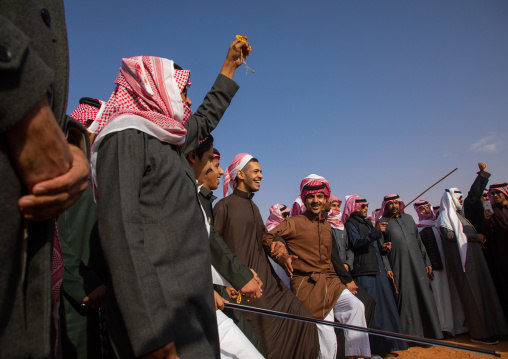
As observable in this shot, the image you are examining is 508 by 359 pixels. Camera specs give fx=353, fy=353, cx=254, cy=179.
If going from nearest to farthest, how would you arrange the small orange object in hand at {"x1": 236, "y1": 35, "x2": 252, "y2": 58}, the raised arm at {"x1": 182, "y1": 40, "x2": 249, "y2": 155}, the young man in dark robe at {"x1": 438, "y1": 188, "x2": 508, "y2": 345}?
the raised arm at {"x1": 182, "y1": 40, "x2": 249, "y2": 155}
the small orange object in hand at {"x1": 236, "y1": 35, "x2": 252, "y2": 58}
the young man in dark robe at {"x1": 438, "y1": 188, "x2": 508, "y2": 345}

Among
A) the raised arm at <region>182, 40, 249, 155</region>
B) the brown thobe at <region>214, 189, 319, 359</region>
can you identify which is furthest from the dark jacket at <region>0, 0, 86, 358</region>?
the brown thobe at <region>214, 189, 319, 359</region>

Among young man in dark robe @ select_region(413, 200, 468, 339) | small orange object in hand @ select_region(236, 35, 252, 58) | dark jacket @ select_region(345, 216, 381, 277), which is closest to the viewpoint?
small orange object in hand @ select_region(236, 35, 252, 58)

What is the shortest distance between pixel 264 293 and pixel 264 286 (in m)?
0.08

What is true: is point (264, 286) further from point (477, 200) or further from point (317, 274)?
point (477, 200)

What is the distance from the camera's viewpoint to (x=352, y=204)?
24.1ft

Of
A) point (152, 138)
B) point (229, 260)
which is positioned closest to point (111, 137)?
point (152, 138)

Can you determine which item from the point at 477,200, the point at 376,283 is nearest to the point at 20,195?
the point at 376,283

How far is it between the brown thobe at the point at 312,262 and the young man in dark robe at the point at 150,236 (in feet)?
8.63

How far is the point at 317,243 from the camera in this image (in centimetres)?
484

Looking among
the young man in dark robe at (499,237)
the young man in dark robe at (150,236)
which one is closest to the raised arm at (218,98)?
the young man in dark robe at (150,236)

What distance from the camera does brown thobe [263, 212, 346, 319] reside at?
440 cm

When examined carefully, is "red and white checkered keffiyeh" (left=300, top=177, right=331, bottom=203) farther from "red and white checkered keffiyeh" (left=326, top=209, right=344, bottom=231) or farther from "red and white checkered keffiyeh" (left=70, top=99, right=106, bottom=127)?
"red and white checkered keffiyeh" (left=70, top=99, right=106, bottom=127)

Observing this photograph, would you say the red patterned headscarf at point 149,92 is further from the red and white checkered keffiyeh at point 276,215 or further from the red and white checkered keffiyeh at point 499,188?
the red and white checkered keffiyeh at point 499,188

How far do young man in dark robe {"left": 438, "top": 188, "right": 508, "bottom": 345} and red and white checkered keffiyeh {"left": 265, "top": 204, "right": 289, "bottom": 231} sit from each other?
147 inches
